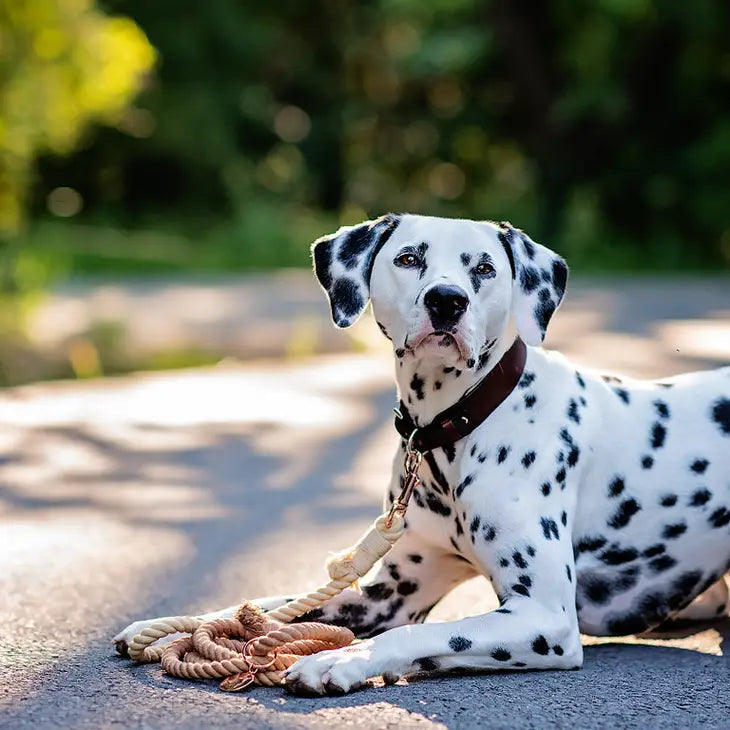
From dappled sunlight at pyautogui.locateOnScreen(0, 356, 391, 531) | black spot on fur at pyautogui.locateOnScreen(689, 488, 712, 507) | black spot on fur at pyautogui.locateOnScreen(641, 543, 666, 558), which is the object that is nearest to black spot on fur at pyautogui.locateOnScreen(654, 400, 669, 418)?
black spot on fur at pyautogui.locateOnScreen(689, 488, 712, 507)

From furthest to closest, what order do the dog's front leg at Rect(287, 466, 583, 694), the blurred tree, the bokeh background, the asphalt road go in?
the bokeh background → the blurred tree → the dog's front leg at Rect(287, 466, 583, 694) → the asphalt road

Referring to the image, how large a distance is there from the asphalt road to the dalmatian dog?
6.1 inches

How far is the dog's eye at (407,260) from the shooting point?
3949 millimetres

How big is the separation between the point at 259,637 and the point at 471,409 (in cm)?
95

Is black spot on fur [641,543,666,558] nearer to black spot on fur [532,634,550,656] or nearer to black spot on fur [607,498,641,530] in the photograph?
black spot on fur [607,498,641,530]

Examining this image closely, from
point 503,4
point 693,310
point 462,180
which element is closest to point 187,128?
point 462,180

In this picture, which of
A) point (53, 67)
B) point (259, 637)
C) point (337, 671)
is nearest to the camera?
point (337, 671)

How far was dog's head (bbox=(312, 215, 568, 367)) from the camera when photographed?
3.78 m

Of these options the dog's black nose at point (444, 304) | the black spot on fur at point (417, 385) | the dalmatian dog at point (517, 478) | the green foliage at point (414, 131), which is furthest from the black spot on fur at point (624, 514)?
the green foliage at point (414, 131)

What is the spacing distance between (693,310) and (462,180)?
26841mm

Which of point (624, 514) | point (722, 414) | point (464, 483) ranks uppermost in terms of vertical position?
point (722, 414)

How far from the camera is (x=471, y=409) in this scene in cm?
404

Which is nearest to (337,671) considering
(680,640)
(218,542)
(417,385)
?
(417,385)

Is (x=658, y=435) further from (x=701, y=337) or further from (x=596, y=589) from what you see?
(x=701, y=337)
